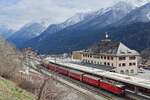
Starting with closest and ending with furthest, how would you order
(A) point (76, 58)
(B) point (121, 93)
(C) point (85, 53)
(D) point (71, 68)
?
(B) point (121, 93) → (D) point (71, 68) → (C) point (85, 53) → (A) point (76, 58)

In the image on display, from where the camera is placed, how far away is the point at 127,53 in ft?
279

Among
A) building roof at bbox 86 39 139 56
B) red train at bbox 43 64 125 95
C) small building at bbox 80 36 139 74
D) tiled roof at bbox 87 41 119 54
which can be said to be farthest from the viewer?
tiled roof at bbox 87 41 119 54

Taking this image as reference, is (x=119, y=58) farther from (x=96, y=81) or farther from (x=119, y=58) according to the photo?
(x=96, y=81)

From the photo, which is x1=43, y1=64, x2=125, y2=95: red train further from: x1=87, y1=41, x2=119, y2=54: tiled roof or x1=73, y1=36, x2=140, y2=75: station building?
x1=87, y1=41, x2=119, y2=54: tiled roof

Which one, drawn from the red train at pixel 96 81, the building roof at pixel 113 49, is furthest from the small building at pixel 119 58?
the red train at pixel 96 81

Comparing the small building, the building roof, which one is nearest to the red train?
the small building

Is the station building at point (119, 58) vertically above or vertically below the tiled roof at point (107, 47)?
below

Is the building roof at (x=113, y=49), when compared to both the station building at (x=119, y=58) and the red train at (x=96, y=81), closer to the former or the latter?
the station building at (x=119, y=58)

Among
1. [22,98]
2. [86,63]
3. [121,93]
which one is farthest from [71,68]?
[22,98]

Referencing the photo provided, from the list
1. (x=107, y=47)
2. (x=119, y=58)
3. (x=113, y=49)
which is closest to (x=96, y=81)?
(x=119, y=58)

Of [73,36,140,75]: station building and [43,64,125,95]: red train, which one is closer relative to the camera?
[43,64,125,95]: red train

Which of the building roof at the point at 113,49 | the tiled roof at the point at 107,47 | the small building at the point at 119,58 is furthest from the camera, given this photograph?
the tiled roof at the point at 107,47

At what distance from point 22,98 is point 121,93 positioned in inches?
1124

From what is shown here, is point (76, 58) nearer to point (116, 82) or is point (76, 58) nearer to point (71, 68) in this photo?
point (71, 68)
